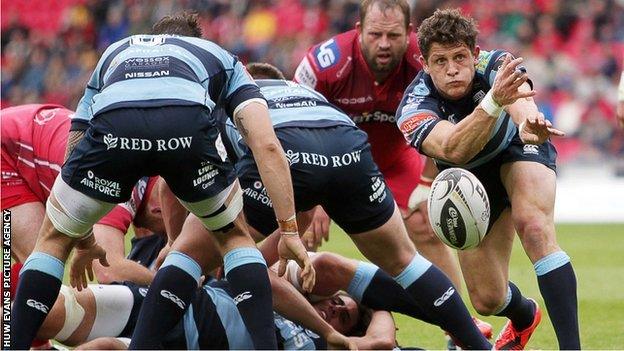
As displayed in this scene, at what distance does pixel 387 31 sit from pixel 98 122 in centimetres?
317

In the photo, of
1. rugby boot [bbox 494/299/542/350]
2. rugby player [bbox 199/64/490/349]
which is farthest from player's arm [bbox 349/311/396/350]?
rugby boot [bbox 494/299/542/350]

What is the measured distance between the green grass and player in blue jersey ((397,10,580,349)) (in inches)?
21.1

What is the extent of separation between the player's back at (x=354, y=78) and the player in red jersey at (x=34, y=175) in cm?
151

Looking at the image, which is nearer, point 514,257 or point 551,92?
point 514,257

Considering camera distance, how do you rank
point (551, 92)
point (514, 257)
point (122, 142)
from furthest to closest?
point (551, 92)
point (514, 257)
point (122, 142)

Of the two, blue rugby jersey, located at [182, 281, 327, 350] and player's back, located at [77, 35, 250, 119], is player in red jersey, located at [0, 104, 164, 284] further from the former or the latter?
player's back, located at [77, 35, 250, 119]

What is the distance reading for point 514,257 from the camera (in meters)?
12.4

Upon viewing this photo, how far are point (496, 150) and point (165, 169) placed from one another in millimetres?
2062

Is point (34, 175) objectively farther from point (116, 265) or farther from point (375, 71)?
point (375, 71)

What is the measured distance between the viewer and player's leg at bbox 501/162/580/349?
6023 millimetres

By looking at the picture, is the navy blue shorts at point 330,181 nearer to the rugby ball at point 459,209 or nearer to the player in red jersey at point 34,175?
the rugby ball at point 459,209

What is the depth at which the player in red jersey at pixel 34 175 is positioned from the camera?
753cm

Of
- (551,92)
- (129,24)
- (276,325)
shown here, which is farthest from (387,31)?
(129,24)

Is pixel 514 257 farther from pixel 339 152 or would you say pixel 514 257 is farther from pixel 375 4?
pixel 339 152
